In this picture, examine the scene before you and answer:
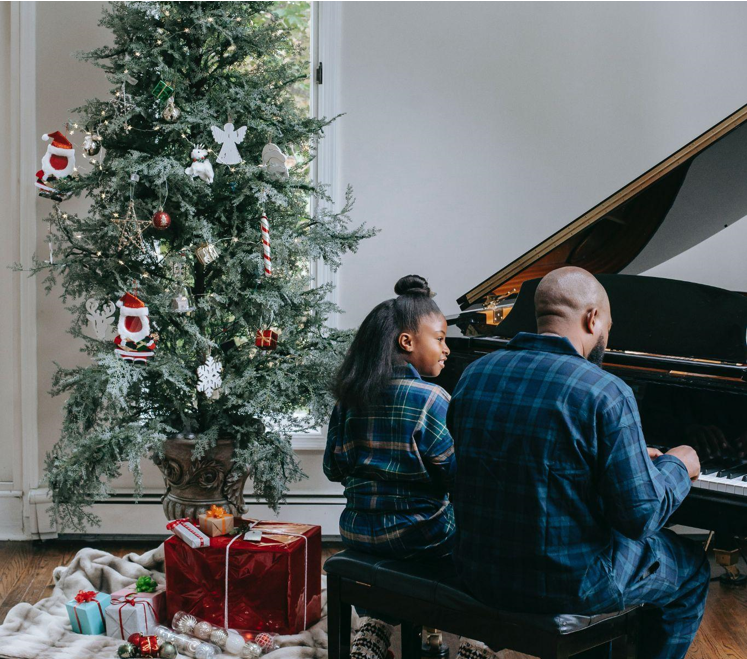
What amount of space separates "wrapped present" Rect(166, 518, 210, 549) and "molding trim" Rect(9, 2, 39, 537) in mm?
1351

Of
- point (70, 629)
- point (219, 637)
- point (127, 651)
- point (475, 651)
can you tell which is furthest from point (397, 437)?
point (70, 629)

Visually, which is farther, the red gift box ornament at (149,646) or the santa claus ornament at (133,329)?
the santa claus ornament at (133,329)

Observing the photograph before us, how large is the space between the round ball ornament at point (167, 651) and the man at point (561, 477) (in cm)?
115

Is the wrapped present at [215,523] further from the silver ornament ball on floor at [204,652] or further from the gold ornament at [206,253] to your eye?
the gold ornament at [206,253]

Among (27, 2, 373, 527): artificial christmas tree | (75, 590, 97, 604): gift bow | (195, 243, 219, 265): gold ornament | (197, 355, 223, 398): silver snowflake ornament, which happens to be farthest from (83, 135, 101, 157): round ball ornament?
(75, 590, 97, 604): gift bow

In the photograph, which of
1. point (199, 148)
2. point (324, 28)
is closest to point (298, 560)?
point (199, 148)

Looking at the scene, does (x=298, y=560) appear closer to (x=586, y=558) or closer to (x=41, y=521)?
(x=586, y=558)

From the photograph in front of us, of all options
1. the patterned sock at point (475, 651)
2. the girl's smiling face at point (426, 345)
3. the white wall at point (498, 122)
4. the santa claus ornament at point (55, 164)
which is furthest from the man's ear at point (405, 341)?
the white wall at point (498, 122)

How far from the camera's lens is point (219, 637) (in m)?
2.48

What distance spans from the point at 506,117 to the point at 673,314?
5.59 feet

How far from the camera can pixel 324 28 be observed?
11.6 ft

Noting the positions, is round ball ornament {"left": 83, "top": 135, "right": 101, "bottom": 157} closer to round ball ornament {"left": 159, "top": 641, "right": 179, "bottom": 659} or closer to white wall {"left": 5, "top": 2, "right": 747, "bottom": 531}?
white wall {"left": 5, "top": 2, "right": 747, "bottom": 531}

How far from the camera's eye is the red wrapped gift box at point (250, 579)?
8.16 ft

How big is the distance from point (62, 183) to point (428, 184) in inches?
64.1
